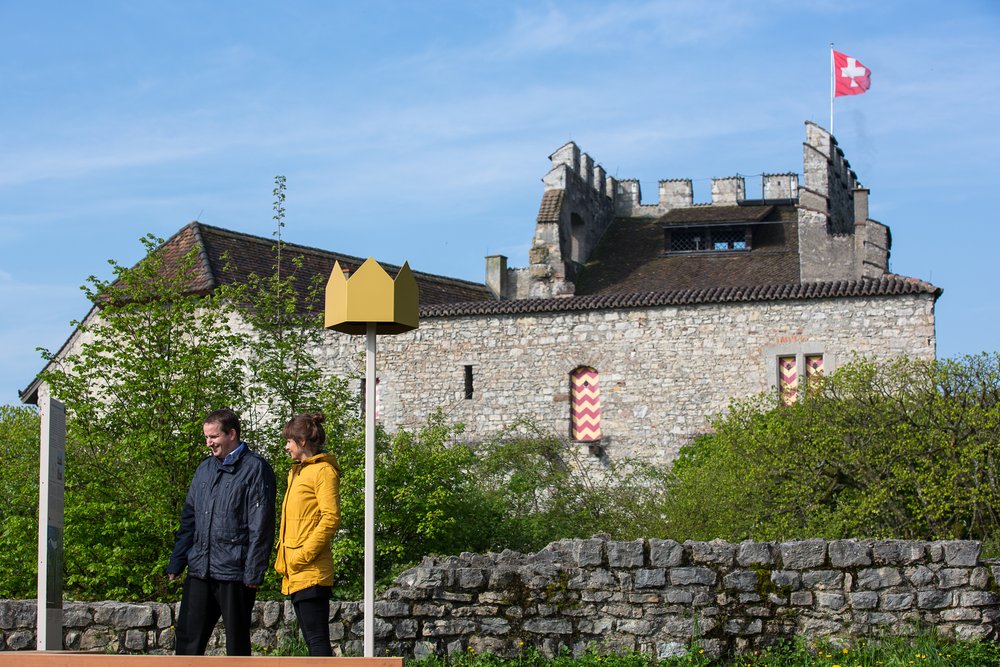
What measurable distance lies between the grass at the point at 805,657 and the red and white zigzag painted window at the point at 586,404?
17.1 meters

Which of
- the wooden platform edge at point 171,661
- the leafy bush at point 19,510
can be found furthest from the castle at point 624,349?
the wooden platform edge at point 171,661

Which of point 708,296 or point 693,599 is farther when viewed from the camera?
point 708,296

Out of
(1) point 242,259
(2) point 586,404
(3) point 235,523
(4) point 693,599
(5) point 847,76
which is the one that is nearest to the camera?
(3) point 235,523

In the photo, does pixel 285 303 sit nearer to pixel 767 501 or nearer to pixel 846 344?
pixel 767 501

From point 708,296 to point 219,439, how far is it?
758 inches

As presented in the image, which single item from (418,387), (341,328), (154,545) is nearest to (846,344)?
(418,387)

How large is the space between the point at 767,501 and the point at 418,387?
464 inches

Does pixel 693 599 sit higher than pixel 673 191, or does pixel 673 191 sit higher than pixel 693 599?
pixel 673 191

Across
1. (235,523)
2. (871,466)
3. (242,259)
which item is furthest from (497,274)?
(235,523)

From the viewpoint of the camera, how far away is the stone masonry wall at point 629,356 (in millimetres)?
25953

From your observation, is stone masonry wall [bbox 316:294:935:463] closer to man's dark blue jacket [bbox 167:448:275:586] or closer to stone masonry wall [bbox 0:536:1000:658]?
stone masonry wall [bbox 0:536:1000:658]

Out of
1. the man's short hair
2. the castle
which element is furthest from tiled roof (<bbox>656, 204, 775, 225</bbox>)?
the man's short hair

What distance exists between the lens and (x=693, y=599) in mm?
10508

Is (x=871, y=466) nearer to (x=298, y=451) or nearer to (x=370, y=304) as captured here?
(x=370, y=304)
